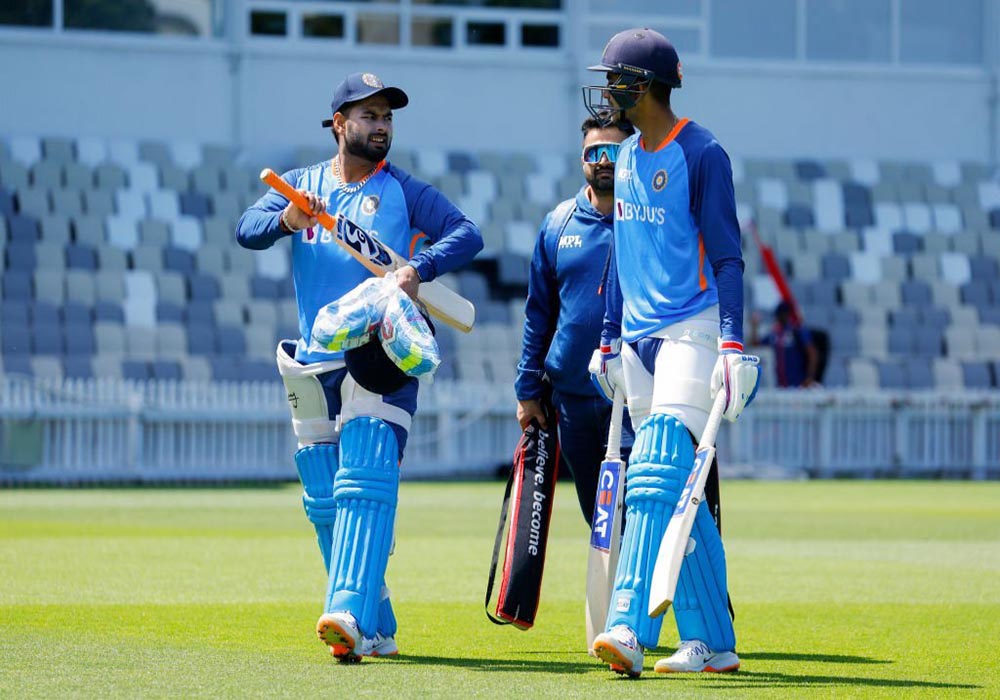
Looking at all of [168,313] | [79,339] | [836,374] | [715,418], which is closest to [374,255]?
[715,418]

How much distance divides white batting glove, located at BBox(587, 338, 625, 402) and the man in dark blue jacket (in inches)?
28.9

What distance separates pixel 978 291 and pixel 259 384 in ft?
35.7

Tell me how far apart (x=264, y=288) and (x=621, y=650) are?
16.6 m

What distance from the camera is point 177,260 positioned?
22000 millimetres

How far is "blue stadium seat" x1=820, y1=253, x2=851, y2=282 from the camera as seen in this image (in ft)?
81.2

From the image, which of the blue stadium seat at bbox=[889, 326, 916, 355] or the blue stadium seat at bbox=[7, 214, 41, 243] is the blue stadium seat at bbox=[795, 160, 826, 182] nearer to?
the blue stadium seat at bbox=[889, 326, 916, 355]

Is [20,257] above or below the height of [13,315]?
above

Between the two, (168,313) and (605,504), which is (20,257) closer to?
(168,313)

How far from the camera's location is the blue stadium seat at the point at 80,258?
70.5 ft

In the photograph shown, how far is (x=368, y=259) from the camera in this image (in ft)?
21.3

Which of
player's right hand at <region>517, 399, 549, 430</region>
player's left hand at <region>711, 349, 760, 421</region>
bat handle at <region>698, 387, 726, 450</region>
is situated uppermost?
player's left hand at <region>711, 349, 760, 421</region>

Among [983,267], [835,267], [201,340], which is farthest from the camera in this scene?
[983,267]

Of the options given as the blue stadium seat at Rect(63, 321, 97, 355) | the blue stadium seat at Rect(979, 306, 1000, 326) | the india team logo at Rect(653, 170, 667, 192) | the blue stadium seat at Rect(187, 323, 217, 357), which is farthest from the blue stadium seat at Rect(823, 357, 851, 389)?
the india team logo at Rect(653, 170, 667, 192)

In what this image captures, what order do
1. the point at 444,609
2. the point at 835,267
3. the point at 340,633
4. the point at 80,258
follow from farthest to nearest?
the point at 835,267, the point at 80,258, the point at 444,609, the point at 340,633
